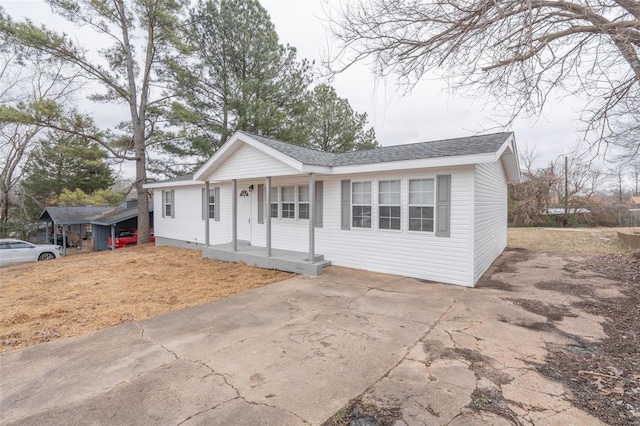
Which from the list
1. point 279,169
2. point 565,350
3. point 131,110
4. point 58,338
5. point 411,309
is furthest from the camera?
point 131,110

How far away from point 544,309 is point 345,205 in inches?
191

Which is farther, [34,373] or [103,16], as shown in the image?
[103,16]

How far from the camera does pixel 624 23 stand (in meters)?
4.12

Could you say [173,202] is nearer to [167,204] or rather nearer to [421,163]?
[167,204]

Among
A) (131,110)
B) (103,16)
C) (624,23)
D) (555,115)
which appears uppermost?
(103,16)

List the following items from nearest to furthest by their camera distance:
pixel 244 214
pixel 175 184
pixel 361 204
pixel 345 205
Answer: pixel 361 204, pixel 345 205, pixel 244 214, pixel 175 184

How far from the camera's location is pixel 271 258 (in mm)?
8297

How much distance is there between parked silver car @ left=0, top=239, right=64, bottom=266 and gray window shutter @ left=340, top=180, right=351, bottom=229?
555 inches

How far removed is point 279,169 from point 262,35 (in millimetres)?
11259

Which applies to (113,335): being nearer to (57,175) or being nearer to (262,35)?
(262,35)

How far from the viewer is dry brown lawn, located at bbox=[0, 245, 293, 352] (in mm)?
4531

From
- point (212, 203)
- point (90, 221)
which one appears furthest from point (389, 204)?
point (90, 221)

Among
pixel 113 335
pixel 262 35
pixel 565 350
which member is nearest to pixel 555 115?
pixel 565 350

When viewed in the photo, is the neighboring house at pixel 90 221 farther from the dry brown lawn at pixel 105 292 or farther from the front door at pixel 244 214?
the front door at pixel 244 214
